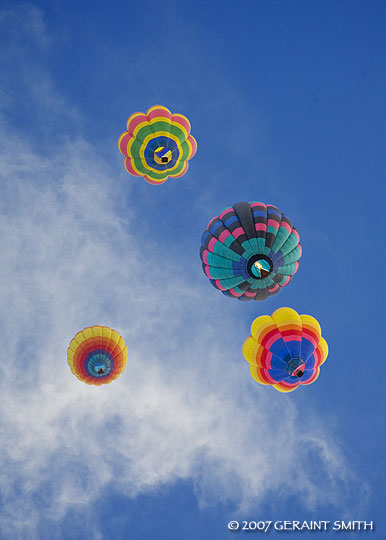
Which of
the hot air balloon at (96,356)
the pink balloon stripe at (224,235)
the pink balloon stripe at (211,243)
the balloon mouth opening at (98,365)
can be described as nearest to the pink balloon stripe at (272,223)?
the pink balloon stripe at (224,235)

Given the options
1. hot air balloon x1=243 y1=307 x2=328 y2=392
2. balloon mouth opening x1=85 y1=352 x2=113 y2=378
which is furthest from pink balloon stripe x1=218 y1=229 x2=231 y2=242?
balloon mouth opening x1=85 y1=352 x2=113 y2=378

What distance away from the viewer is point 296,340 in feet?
47.0

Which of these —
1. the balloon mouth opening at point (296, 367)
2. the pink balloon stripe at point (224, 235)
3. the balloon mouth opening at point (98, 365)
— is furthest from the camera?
the balloon mouth opening at point (98, 365)

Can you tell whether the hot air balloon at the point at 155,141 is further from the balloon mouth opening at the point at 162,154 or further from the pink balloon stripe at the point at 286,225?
the pink balloon stripe at the point at 286,225

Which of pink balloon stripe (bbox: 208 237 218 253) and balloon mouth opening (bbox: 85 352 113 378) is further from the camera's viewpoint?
balloon mouth opening (bbox: 85 352 113 378)

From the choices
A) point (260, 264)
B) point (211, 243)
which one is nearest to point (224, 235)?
point (211, 243)

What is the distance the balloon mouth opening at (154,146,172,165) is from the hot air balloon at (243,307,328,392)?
26.1 ft

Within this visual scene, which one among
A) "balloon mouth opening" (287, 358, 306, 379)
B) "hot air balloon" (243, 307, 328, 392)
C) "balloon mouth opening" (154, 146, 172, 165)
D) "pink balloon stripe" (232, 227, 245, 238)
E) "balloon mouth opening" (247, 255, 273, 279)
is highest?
"balloon mouth opening" (154, 146, 172, 165)

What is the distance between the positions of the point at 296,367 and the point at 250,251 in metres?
4.42

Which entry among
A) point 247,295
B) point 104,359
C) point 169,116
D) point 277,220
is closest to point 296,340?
point 247,295

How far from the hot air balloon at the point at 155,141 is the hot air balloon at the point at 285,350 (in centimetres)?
809

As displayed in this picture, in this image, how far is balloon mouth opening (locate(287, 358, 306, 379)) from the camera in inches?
547

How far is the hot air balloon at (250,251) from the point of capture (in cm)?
1442

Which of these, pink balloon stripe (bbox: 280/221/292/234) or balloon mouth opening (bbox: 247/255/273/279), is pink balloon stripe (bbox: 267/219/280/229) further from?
balloon mouth opening (bbox: 247/255/273/279)
